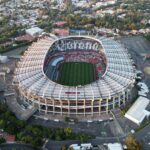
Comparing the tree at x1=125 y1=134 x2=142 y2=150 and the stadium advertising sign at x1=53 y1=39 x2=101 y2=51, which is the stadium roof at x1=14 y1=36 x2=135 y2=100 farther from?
the tree at x1=125 y1=134 x2=142 y2=150

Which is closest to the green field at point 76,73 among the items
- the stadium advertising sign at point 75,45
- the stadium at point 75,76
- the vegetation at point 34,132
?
the stadium at point 75,76

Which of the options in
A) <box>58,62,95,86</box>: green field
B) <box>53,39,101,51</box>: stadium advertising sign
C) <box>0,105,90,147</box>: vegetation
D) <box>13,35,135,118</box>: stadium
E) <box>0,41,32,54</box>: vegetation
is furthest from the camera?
<box>0,41,32,54</box>: vegetation

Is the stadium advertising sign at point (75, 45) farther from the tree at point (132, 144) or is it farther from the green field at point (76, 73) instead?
the tree at point (132, 144)

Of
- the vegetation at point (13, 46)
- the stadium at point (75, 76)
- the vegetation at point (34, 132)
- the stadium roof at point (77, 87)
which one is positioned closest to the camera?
the vegetation at point (34, 132)

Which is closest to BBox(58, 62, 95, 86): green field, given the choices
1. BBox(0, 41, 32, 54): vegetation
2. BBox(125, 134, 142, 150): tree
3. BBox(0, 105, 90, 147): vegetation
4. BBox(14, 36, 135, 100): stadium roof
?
BBox(14, 36, 135, 100): stadium roof

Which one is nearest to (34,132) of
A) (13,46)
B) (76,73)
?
(76,73)

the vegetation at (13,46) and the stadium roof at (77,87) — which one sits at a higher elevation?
the stadium roof at (77,87)

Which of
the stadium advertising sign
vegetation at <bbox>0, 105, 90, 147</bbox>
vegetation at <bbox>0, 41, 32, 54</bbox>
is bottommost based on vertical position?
vegetation at <bbox>0, 105, 90, 147</bbox>

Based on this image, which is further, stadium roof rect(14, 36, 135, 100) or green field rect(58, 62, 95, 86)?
green field rect(58, 62, 95, 86)

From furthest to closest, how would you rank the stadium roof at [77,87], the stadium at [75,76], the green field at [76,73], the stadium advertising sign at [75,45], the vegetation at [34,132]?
the stadium advertising sign at [75,45], the green field at [76,73], the stadium at [75,76], the stadium roof at [77,87], the vegetation at [34,132]
